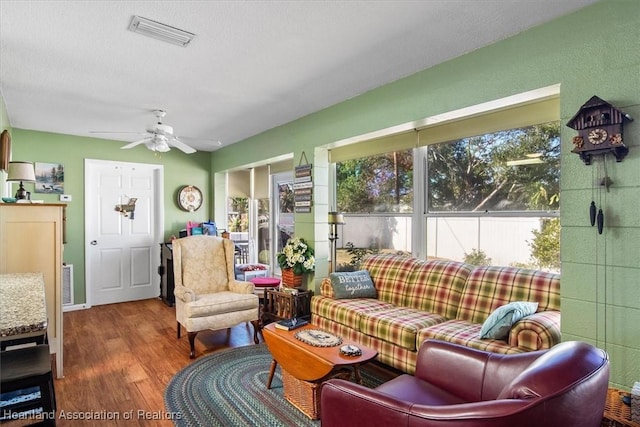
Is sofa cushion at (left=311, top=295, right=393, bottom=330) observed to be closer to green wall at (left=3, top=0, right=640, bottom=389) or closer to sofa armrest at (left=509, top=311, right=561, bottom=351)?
sofa armrest at (left=509, top=311, right=561, bottom=351)

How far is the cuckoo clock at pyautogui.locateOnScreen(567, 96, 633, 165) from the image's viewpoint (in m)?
1.86

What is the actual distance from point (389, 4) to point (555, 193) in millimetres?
1864

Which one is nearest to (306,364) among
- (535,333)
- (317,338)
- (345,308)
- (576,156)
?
(317,338)

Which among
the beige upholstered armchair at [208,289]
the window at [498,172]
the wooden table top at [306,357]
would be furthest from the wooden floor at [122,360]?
the window at [498,172]

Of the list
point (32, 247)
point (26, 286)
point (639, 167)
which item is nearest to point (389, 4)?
point (639, 167)

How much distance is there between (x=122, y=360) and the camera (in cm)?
326

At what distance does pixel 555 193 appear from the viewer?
2.74m

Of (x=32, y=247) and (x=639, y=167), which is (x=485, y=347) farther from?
(x=32, y=247)

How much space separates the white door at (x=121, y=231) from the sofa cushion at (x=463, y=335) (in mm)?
4632

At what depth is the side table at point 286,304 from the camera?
12.3ft

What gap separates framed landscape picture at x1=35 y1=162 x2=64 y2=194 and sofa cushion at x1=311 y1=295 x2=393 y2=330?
392 centimetres

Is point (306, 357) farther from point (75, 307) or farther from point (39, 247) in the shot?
point (75, 307)

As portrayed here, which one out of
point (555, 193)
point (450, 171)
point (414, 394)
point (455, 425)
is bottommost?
point (414, 394)

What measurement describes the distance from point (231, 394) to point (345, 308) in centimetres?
112
